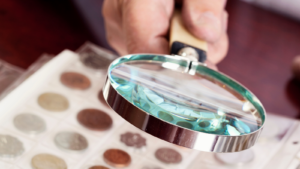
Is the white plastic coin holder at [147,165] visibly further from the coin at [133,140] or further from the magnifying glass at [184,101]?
the magnifying glass at [184,101]

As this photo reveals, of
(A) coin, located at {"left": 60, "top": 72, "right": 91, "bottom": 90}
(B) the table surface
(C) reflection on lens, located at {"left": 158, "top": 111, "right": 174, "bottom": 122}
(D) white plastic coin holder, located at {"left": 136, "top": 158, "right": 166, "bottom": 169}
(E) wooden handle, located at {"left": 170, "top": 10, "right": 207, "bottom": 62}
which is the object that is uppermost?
(E) wooden handle, located at {"left": 170, "top": 10, "right": 207, "bottom": 62}

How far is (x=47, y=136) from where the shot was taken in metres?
0.52

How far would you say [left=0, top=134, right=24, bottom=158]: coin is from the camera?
0.47m

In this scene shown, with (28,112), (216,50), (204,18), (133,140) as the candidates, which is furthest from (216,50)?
(28,112)

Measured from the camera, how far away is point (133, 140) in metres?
0.57

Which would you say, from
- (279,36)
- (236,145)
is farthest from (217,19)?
(279,36)

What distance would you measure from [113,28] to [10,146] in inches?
14.1

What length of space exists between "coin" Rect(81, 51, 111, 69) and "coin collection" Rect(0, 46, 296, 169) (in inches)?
0.8

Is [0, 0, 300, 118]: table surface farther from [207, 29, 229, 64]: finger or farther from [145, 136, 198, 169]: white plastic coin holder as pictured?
[145, 136, 198, 169]: white plastic coin holder

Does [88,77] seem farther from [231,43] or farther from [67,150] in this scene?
[231,43]

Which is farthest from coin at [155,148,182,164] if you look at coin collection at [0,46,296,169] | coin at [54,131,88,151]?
coin at [54,131,88,151]

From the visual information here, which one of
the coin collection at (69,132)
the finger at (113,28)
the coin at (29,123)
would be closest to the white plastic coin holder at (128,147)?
the coin collection at (69,132)

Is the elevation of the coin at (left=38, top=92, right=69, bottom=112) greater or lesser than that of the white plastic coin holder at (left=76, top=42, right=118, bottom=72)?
lesser

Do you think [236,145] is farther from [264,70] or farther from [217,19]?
[264,70]
